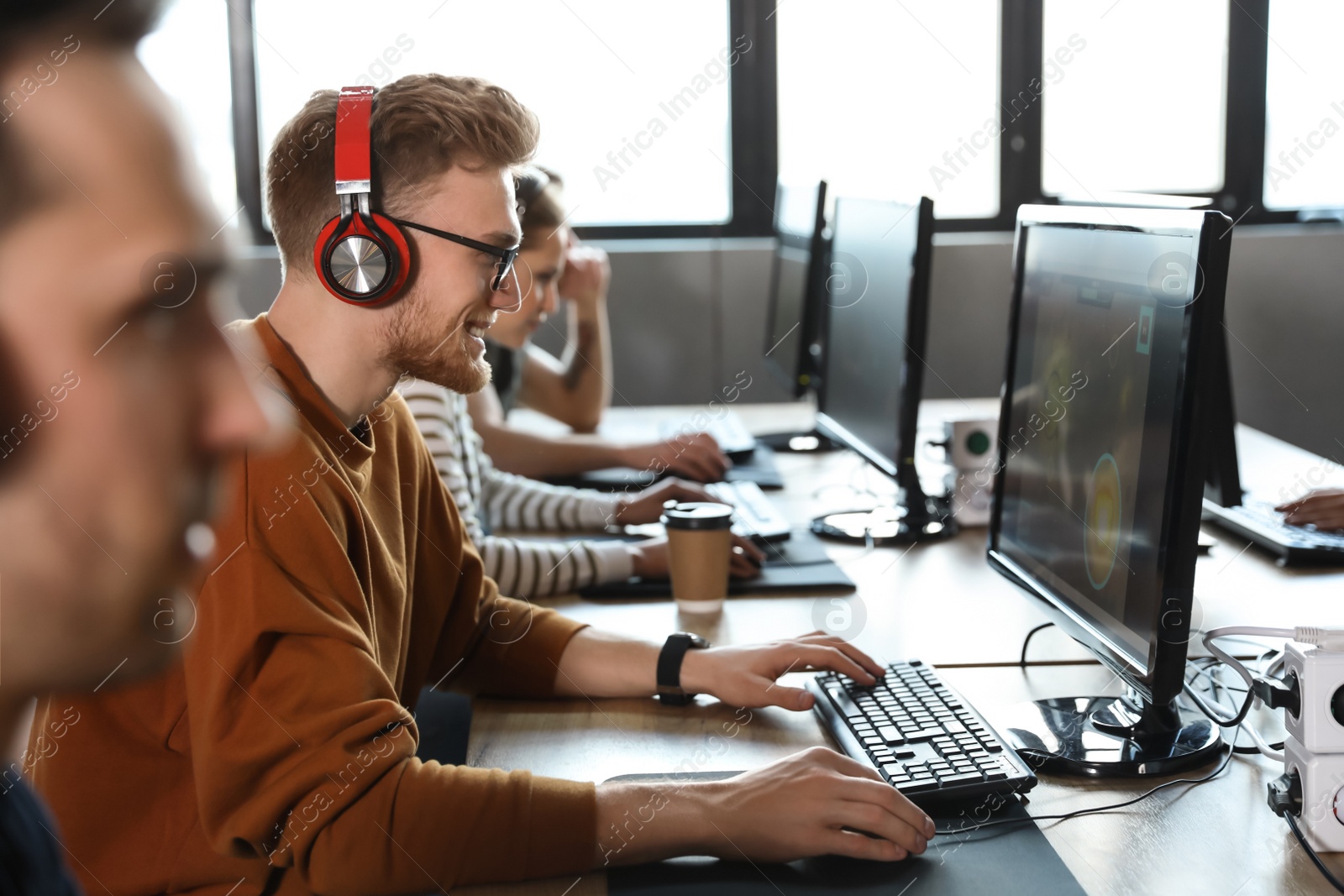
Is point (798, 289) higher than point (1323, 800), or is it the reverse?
point (798, 289)

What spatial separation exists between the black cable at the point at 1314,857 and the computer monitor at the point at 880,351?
850mm

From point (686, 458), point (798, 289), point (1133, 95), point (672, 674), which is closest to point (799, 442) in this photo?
point (798, 289)

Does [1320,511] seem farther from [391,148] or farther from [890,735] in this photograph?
[391,148]

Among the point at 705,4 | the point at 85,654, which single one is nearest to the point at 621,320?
the point at 705,4

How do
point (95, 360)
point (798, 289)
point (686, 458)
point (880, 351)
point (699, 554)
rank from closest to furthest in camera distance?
point (95, 360), point (699, 554), point (880, 351), point (686, 458), point (798, 289)

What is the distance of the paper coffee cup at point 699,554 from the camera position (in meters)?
1.46

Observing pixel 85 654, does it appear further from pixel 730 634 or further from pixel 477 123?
pixel 730 634

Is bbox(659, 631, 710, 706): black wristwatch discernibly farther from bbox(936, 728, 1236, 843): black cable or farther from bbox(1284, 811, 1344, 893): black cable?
bbox(1284, 811, 1344, 893): black cable

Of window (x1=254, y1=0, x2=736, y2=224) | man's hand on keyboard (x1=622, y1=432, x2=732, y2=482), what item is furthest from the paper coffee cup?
window (x1=254, y1=0, x2=736, y2=224)

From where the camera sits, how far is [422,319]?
3.66 ft

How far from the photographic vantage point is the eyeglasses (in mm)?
1092

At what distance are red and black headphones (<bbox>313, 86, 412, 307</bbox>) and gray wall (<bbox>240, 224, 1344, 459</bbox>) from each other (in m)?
2.42

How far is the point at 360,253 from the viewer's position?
3.43ft

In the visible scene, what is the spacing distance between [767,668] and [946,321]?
8.52 feet
